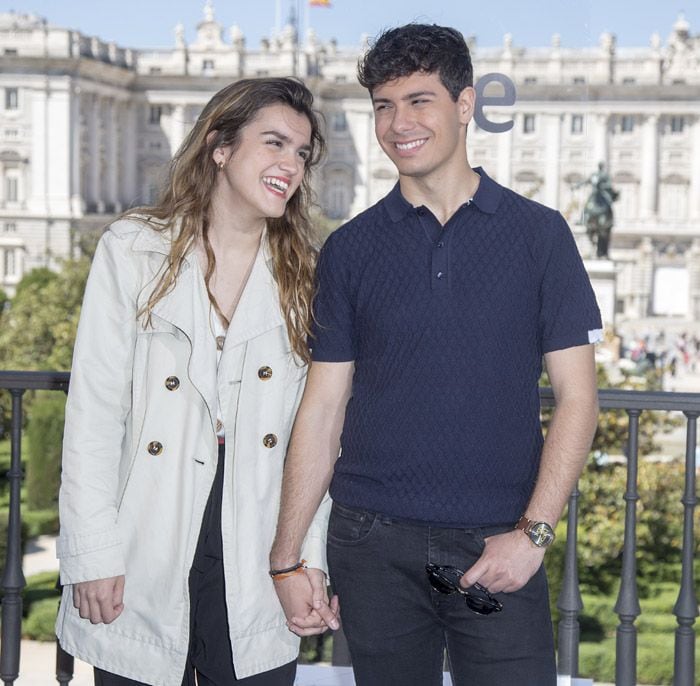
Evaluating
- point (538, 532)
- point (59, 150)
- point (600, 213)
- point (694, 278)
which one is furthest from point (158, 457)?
point (59, 150)

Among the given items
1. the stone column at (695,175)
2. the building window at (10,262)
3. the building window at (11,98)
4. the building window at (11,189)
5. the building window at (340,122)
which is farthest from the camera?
the building window at (11,98)

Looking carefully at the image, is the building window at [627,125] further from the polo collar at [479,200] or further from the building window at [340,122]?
the polo collar at [479,200]

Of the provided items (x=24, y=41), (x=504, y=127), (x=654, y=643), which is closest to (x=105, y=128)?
(x=24, y=41)

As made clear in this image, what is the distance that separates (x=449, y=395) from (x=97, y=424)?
0.48m

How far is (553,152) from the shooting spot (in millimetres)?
43781

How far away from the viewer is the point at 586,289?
5.44 feet

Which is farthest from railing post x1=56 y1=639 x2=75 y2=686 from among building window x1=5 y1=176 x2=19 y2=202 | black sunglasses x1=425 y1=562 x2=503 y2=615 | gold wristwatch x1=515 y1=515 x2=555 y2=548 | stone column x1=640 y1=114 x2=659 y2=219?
building window x1=5 y1=176 x2=19 y2=202

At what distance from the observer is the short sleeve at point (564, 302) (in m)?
1.64

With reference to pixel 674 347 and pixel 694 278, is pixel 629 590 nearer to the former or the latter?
pixel 674 347

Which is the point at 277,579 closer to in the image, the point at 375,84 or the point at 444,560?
the point at 444,560

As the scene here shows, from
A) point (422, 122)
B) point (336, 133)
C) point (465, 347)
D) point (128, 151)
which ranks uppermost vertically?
point (336, 133)

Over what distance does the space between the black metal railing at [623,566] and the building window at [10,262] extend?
4295 centimetres

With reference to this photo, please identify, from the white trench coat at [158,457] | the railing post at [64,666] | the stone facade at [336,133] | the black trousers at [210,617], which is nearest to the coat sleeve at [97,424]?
the white trench coat at [158,457]

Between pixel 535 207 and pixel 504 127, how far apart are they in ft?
5.60
